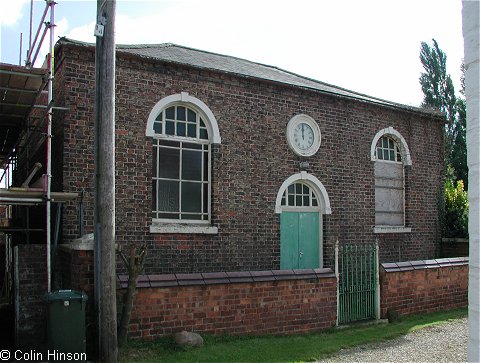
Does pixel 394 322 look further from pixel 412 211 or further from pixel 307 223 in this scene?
pixel 412 211

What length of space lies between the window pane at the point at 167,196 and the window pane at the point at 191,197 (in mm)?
183

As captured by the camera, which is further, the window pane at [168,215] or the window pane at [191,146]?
the window pane at [191,146]

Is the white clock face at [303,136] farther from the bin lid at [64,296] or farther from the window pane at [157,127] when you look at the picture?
the bin lid at [64,296]

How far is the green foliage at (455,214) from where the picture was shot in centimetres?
1508

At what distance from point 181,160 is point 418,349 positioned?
5743 millimetres

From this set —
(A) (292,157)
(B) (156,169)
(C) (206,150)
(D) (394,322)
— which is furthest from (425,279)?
(B) (156,169)

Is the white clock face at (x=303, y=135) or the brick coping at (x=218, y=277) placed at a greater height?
the white clock face at (x=303, y=135)

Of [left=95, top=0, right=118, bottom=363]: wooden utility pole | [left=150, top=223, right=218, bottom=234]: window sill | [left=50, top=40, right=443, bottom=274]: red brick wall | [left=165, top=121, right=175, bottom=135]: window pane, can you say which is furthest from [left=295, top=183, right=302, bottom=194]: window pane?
[left=95, top=0, right=118, bottom=363]: wooden utility pole

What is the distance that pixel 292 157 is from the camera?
1190 centimetres

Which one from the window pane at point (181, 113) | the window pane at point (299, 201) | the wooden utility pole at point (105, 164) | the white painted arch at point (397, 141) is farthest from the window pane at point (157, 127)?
the white painted arch at point (397, 141)

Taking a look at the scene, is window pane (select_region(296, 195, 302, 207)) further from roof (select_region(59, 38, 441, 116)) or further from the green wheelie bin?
the green wheelie bin

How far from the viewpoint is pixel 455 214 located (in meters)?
15.3

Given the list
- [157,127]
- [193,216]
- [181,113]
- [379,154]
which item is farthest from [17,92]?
[379,154]

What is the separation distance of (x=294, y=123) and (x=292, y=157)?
811mm
